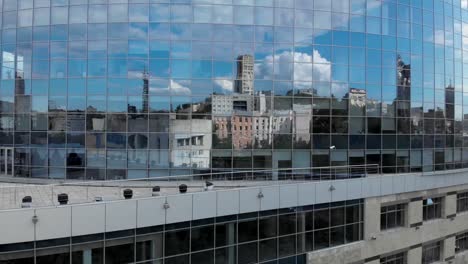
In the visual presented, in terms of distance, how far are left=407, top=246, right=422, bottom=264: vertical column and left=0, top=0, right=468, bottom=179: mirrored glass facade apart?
6333mm

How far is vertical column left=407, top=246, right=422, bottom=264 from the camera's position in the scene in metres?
29.2

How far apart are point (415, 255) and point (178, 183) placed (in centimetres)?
1886

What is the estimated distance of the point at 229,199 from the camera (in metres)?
20.3

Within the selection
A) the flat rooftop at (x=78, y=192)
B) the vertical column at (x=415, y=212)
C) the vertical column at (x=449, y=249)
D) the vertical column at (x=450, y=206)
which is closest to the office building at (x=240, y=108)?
the vertical column at (x=415, y=212)

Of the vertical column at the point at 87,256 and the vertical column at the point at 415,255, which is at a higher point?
the vertical column at the point at 87,256

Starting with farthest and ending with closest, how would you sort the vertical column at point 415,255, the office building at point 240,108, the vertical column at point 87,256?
the vertical column at point 415,255 → the office building at point 240,108 → the vertical column at point 87,256

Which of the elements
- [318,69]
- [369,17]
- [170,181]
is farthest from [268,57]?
[170,181]

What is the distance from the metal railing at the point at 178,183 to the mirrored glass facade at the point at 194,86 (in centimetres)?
57

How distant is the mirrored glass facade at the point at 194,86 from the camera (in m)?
27.1

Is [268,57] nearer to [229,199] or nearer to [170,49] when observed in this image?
[170,49]

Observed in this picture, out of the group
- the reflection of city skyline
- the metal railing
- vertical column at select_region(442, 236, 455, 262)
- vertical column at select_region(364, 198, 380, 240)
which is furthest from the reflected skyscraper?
vertical column at select_region(442, 236, 455, 262)

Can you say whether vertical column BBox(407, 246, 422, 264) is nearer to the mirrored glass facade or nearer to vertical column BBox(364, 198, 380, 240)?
vertical column BBox(364, 198, 380, 240)

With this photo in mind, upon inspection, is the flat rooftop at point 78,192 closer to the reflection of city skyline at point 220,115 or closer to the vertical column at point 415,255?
the reflection of city skyline at point 220,115

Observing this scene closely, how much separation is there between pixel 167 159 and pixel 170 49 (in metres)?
7.72
